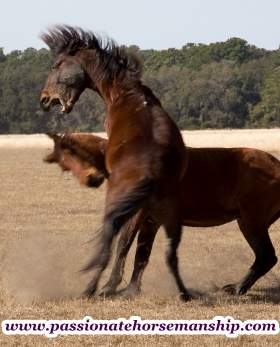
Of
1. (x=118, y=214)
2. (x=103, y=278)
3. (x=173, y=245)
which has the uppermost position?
(x=118, y=214)

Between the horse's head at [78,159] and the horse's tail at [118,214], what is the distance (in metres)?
1.25

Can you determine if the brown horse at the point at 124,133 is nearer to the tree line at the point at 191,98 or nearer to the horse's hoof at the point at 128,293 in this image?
the horse's hoof at the point at 128,293

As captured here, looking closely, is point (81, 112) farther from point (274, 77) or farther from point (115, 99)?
point (115, 99)

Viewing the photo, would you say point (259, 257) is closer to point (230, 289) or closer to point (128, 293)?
point (230, 289)

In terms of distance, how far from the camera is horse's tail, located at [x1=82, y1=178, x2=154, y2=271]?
7.12 m

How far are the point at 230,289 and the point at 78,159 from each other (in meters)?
1.99

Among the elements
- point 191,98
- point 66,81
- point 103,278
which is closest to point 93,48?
point 66,81

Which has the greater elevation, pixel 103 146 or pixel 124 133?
pixel 124 133

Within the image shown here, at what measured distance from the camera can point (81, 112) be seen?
76.7 metres

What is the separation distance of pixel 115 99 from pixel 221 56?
95.3 metres

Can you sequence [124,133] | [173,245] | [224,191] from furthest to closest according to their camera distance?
[224,191], [124,133], [173,245]

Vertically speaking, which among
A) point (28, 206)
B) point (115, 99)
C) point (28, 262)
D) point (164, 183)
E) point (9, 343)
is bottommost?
point (28, 206)

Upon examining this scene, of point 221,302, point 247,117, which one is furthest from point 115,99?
point 247,117

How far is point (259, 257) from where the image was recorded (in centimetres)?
877
